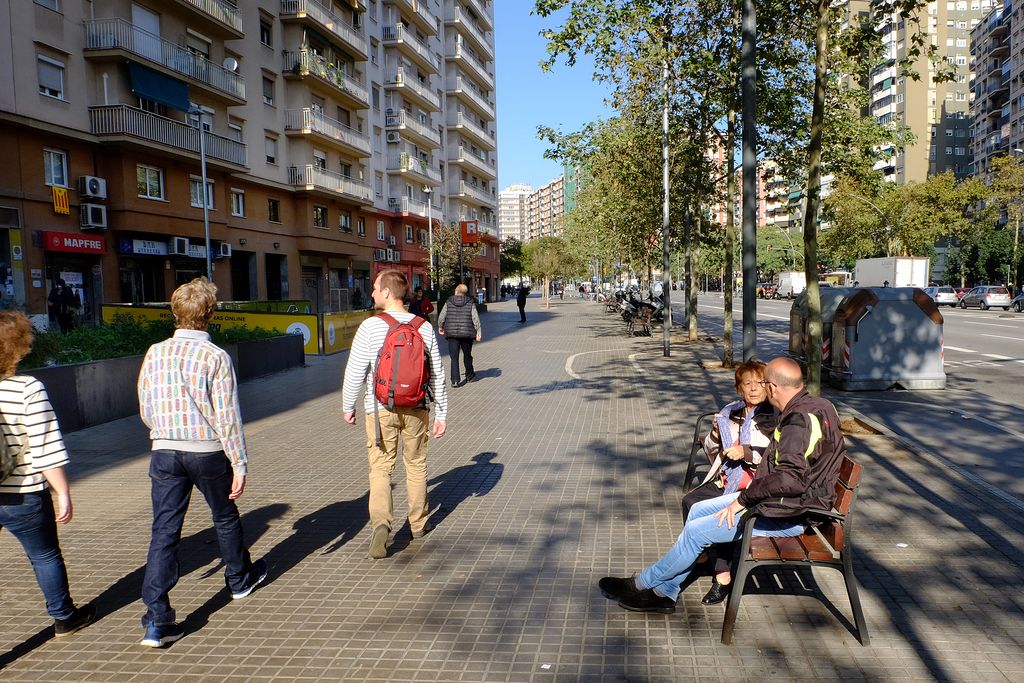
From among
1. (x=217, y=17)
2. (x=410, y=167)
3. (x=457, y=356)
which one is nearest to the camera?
(x=457, y=356)

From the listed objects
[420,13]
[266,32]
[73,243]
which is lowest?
[73,243]

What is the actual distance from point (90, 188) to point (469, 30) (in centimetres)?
4491

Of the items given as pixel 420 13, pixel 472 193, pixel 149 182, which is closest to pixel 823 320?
pixel 149 182

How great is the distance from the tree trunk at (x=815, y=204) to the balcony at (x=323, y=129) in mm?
28940

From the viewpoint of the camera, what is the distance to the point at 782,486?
349 cm

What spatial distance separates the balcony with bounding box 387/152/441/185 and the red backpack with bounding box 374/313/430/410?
45.1 metres

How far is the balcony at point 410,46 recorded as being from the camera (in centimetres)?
4722

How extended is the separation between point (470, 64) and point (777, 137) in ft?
162

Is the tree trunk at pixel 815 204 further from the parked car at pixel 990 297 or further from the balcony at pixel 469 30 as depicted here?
the balcony at pixel 469 30

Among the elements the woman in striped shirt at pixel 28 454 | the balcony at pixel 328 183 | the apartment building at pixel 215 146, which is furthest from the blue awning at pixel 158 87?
the woman in striped shirt at pixel 28 454

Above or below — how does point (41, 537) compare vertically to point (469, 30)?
below

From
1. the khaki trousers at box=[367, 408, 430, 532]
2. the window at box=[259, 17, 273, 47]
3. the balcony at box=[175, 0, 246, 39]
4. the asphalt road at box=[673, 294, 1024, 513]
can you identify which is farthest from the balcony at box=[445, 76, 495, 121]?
the khaki trousers at box=[367, 408, 430, 532]

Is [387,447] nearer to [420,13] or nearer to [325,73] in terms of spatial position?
[325,73]

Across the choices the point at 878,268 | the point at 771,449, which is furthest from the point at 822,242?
the point at 771,449
